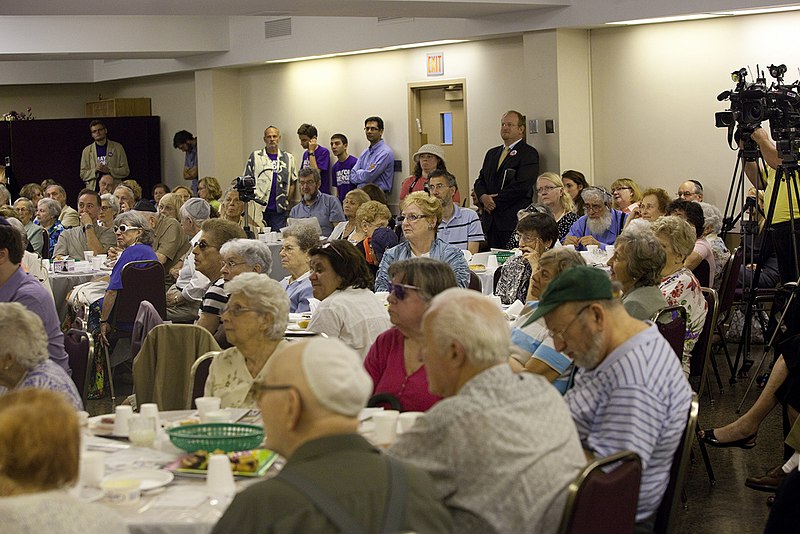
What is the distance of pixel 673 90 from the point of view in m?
11.2

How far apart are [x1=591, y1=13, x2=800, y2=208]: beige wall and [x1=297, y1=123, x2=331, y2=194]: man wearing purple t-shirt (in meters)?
3.85

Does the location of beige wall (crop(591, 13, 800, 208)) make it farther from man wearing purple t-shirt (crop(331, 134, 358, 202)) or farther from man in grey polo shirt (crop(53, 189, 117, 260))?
man in grey polo shirt (crop(53, 189, 117, 260))

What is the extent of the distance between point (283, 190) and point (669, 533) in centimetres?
1122

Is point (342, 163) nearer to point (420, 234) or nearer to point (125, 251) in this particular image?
point (125, 251)

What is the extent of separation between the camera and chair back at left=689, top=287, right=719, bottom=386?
5.65 metres

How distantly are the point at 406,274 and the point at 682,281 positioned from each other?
2005 mm

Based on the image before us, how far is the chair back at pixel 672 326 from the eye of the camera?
4.89 metres

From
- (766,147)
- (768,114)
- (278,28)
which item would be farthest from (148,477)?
(278,28)

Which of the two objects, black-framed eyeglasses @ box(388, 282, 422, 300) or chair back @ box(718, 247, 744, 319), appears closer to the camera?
Result: black-framed eyeglasses @ box(388, 282, 422, 300)

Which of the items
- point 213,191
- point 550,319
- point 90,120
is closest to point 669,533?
point 550,319

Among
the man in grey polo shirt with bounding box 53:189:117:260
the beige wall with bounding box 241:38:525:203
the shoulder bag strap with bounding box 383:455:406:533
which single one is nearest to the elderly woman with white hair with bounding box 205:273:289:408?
the shoulder bag strap with bounding box 383:455:406:533

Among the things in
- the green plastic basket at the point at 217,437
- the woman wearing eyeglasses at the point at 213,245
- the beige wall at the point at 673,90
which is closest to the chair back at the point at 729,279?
the woman wearing eyeglasses at the point at 213,245

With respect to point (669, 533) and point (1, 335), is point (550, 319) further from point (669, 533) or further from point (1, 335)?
point (1, 335)

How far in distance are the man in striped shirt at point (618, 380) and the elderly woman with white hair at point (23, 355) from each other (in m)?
1.57
